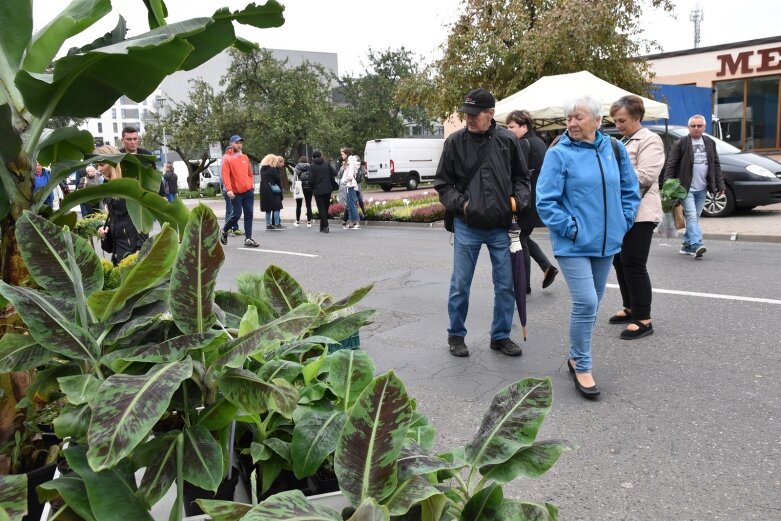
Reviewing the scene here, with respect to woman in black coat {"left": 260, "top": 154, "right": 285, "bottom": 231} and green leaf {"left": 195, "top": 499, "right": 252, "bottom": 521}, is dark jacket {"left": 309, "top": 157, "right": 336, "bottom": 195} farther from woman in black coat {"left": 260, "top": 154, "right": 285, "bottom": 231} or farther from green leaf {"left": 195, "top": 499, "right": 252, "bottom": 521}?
green leaf {"left": 195, "top": 499, "right": 252, "bottom": 521}

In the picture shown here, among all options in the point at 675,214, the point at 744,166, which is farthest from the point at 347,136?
the point at 675,214

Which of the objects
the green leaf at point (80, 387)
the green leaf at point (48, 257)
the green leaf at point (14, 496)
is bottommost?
the green leaf at point (14, 496)

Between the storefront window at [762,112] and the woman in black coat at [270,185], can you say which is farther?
A: the storefront window at [762,112]

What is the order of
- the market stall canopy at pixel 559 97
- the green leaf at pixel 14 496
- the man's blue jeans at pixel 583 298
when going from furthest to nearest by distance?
the market stall canopy at pixel 559 97 < the man's blue jeans at pixel 583 298 < the green leaf at pixel 14 496

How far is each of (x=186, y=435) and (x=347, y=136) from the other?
40.2 metres

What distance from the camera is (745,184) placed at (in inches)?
533

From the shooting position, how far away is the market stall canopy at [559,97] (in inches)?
521

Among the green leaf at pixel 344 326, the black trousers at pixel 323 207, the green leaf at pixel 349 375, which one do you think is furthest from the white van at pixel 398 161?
the green leaf at pixel 349 375

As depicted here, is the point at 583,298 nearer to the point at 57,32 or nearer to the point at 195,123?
the point at 57,32

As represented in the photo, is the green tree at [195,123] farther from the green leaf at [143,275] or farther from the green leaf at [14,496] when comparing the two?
the green leaf at [14,496]

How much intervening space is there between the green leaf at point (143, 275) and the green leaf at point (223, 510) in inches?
20.4

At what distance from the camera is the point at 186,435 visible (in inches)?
57.0

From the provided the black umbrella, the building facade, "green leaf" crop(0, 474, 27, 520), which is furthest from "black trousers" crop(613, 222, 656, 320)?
the building facade

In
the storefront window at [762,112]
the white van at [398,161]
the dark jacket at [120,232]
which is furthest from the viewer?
the white van at [398,161]
